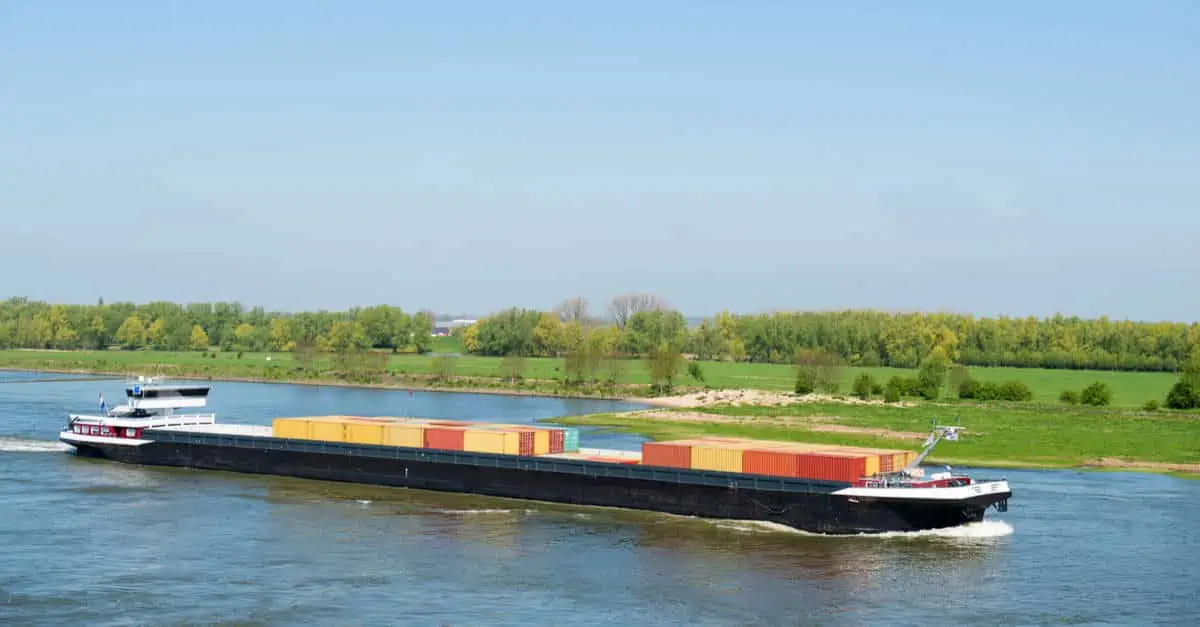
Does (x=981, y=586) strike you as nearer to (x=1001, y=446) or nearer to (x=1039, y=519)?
(x=1039, y=519)

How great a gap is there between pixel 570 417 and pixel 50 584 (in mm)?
66134

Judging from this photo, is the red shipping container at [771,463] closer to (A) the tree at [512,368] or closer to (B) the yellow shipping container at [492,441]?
(B) the yellow shipping container at [492,441]

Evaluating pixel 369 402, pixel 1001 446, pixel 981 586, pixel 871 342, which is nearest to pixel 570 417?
pixel 369 402

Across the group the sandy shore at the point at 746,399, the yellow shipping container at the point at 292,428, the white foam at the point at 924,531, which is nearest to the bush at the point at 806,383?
the sandy shore at the point at 746,399

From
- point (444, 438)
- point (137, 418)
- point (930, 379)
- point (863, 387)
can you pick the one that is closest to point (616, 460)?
point (444, 438)

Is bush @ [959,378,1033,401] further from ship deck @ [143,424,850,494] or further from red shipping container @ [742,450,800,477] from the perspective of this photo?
red shipping container @ [742,450,800,477]

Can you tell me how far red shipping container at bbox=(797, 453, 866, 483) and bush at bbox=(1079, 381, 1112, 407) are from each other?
67664 millimetres

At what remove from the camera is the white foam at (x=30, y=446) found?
6975 centimetres

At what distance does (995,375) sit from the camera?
16038 centimetres

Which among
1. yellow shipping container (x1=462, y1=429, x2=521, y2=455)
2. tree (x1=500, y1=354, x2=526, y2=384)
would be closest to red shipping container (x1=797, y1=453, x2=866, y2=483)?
yellow shipping container (x1=462, y1=429, x2=521, y2=455)

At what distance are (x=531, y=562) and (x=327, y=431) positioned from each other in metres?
23.2

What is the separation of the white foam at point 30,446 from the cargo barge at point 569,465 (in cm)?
254

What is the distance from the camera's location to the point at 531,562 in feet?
136

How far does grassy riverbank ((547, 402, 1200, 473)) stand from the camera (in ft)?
235
